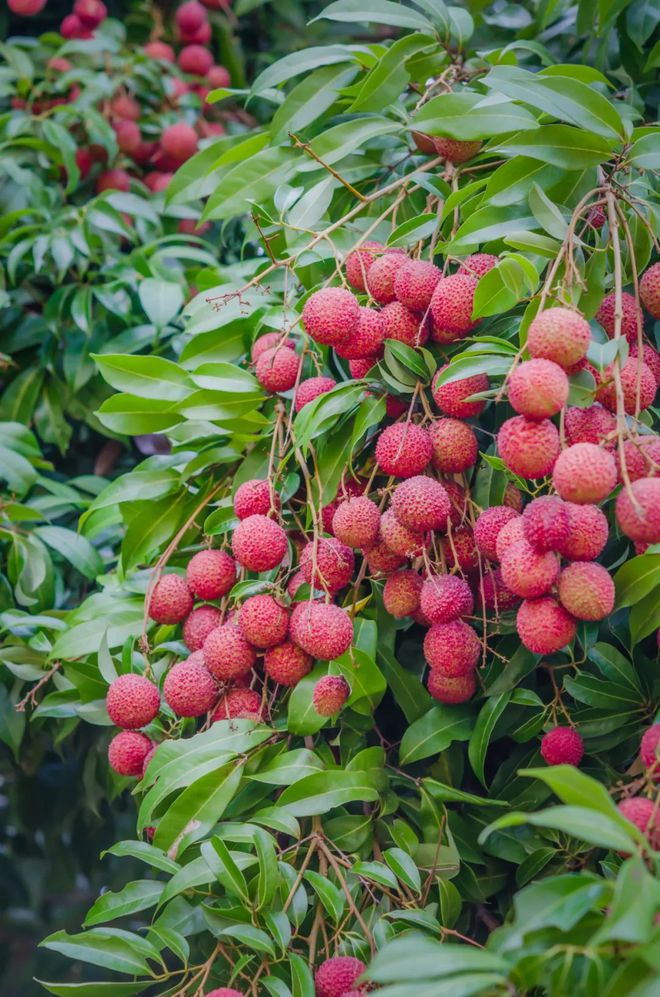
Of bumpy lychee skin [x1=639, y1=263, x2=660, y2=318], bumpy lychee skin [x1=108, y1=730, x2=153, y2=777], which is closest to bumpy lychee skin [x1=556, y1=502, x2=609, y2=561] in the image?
bumpy lychee skin [x1=639, y1=263, x2=660, y2=318]

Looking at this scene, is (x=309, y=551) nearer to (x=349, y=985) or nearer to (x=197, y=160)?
(x=349, y=985)

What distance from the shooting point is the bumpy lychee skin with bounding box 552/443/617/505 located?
65cm

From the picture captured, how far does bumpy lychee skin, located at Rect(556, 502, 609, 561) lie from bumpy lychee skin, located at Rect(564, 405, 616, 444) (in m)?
0.06

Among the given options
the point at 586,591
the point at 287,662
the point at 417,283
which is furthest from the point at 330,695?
the point at 417,283

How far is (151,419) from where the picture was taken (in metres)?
1.05

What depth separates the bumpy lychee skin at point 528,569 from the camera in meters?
0.71

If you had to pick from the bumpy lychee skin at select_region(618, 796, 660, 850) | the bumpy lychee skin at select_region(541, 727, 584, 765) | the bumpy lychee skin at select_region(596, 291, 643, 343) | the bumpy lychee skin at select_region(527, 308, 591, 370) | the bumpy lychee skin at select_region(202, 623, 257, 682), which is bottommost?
the bumpy lychee skin at select_region(541, 727, 584, 765)

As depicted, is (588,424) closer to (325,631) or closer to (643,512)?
(643,512)

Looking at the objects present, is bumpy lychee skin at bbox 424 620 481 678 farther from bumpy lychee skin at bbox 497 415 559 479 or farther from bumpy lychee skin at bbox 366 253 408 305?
bumpy lychee skin at bbox 366 253 408 305

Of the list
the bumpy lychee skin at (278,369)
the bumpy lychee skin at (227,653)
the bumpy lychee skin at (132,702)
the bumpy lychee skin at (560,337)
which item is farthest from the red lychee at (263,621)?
the bumpy lychee skin at (560,337)

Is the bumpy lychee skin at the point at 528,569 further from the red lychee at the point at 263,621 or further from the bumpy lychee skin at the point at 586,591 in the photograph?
the red lychee at the point at 263,621

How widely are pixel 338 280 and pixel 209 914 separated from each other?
2.09 feet

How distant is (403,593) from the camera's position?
86 centimetres

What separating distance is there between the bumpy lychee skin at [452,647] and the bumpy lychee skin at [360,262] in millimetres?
340
